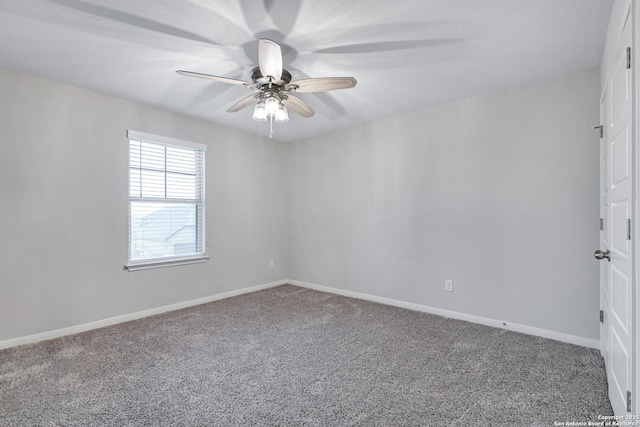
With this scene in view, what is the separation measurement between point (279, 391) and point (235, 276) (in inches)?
102

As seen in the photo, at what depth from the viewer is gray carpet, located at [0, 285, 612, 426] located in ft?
5.74

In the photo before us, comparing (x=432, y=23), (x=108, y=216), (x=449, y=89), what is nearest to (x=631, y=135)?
(x=432, y=23)

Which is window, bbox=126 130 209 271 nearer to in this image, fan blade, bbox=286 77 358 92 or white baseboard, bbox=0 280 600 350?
white baseboard, bbox=0 280 600 350

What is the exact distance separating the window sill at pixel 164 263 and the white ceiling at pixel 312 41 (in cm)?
181

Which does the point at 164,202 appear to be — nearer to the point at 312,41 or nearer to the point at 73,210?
the point at 73,210

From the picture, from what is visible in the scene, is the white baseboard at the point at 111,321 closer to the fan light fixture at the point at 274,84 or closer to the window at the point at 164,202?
the window at the point at 164,202

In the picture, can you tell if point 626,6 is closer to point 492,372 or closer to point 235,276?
point 492,372

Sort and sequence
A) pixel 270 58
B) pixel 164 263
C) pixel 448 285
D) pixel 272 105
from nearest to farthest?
pixel 270 58, pixel 272 105, pixel 448 285, pixel 164 263

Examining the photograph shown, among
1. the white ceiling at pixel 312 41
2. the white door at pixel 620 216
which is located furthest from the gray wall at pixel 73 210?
the white door at pixel 620 216

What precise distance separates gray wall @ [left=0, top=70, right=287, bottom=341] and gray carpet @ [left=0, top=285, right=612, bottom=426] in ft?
1.19

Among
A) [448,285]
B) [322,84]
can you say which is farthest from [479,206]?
[322,84]

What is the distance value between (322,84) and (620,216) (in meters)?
1.90

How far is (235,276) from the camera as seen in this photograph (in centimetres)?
439

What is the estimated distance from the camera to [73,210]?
9.87 ft
